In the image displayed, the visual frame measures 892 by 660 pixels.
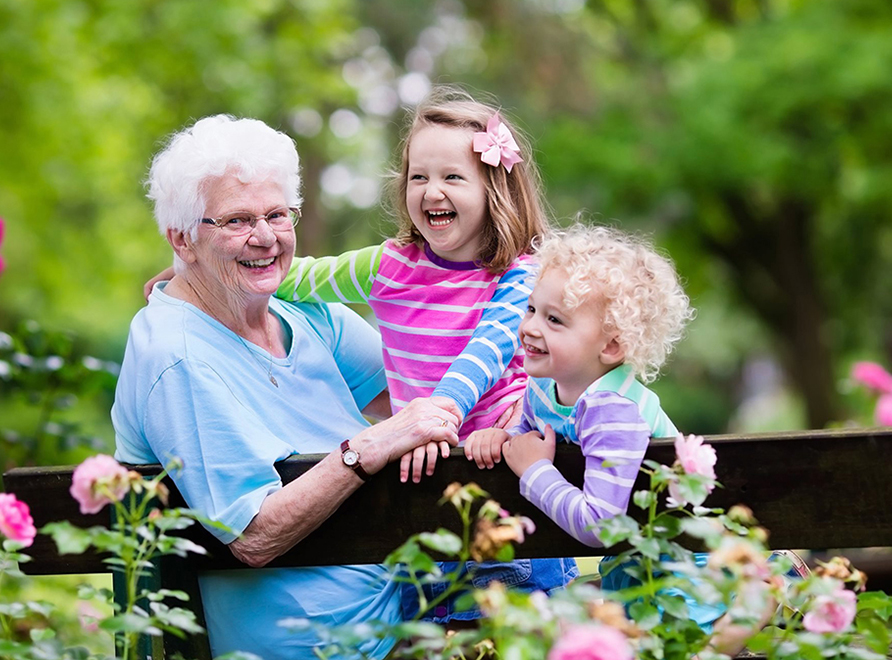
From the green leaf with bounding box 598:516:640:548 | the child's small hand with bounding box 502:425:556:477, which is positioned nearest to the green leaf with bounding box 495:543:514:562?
the green leaf with bounding box 598:516:640:548

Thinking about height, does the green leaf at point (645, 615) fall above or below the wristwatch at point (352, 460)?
below

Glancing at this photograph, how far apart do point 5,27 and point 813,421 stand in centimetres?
1039

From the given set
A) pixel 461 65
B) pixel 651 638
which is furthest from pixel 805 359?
pixel 651 638

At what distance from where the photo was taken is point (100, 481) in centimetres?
185

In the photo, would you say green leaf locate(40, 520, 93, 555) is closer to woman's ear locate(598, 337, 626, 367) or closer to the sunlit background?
woman's ear locate(598, 337, 626, 367)

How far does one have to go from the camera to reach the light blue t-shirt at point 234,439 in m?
2.39

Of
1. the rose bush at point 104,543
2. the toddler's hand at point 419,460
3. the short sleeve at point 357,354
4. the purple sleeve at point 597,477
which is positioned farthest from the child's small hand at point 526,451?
the short sleeve at point 357,354

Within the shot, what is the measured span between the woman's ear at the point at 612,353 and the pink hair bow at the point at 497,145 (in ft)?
2.24

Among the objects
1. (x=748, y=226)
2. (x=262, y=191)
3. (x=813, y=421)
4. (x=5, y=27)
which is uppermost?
(x=5, y=27)

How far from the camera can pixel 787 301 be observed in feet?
47.7

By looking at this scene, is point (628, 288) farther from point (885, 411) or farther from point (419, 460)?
point (885, 411)

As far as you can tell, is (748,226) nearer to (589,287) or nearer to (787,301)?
(787,301)

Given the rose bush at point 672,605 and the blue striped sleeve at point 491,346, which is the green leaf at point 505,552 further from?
the blue striped sleeve at point 491,346

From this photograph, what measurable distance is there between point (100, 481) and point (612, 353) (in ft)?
3.45
